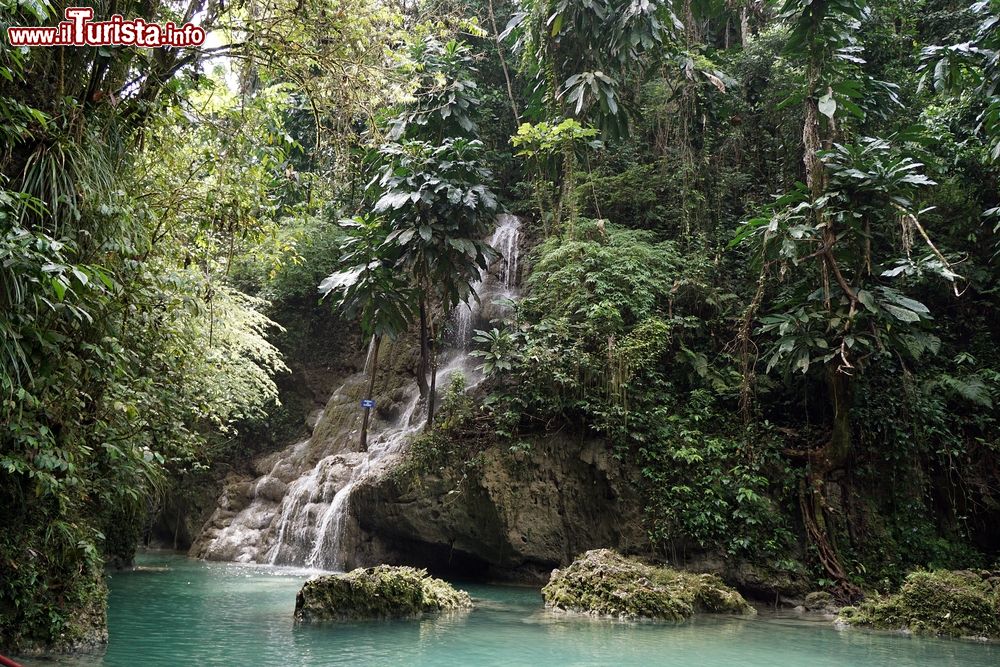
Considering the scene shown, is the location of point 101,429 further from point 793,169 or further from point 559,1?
point 793,169

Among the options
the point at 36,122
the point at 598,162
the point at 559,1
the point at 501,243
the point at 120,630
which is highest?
the point at 559,1

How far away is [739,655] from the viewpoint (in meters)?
6.60

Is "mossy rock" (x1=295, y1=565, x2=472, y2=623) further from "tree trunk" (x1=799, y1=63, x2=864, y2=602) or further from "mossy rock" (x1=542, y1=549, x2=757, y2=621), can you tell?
"tree trunk" (x1=799, y1=63, x2=864, y2=602)

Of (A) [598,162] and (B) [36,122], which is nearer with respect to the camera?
(B) [36,122]

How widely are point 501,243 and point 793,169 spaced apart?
20.7 ft

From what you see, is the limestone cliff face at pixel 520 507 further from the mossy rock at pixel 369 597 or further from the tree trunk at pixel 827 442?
the mossy rock at pixel 369 597

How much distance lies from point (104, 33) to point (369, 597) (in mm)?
5937

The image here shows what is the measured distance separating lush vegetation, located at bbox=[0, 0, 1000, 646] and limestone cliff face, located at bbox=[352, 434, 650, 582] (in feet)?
1.45

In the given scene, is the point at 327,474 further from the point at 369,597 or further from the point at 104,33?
the point at 104,33

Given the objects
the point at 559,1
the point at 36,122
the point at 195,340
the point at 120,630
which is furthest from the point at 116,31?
the point at 559,1

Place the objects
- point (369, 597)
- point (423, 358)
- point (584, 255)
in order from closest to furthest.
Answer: point (369, 597) < point (584, 255) < point (423, 358)

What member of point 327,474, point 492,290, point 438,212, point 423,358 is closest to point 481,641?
point 327,474

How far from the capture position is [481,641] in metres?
6.89

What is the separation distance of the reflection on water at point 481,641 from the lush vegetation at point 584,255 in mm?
1173
